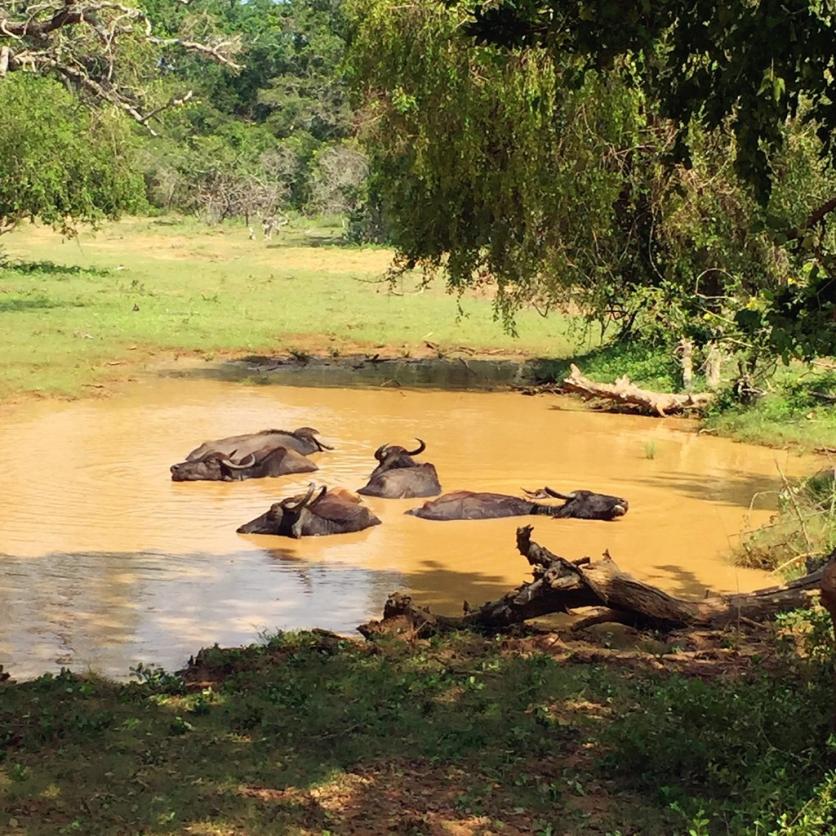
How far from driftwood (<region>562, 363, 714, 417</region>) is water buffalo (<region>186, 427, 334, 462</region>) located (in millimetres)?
4568

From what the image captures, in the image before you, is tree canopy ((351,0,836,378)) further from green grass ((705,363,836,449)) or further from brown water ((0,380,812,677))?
brown water ((0,380,812,677))

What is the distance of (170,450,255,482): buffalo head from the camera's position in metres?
12.4

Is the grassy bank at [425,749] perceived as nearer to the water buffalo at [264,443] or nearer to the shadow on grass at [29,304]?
the water buffalo at [264,443]

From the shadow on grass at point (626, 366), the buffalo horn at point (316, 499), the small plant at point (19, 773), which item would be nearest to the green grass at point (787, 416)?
the shadow on grass at point (626, 366)

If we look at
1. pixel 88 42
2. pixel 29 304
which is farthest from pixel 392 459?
pixel 29 304

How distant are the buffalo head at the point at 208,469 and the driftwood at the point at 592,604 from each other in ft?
16.8

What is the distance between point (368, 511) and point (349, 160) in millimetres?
41084

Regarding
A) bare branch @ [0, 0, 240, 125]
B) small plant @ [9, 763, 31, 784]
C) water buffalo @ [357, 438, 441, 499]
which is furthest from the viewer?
bare branch @ [0, 0, 240, 125]

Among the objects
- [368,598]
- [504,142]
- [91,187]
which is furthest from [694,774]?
[91,187]

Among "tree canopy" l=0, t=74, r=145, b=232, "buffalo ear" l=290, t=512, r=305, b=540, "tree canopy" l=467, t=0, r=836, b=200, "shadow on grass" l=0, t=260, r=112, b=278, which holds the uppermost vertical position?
"tree canopy" l=467, t=0, r=836, b=200

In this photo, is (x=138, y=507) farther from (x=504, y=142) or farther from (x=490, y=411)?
(x=504, y=142)

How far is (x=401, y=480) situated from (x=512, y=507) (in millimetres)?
1164

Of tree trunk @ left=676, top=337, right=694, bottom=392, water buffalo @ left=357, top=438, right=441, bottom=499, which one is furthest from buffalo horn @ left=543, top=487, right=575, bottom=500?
tree trunk @ left=676, top=337, right=694, bottom=392

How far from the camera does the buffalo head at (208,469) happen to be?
40.7ft
